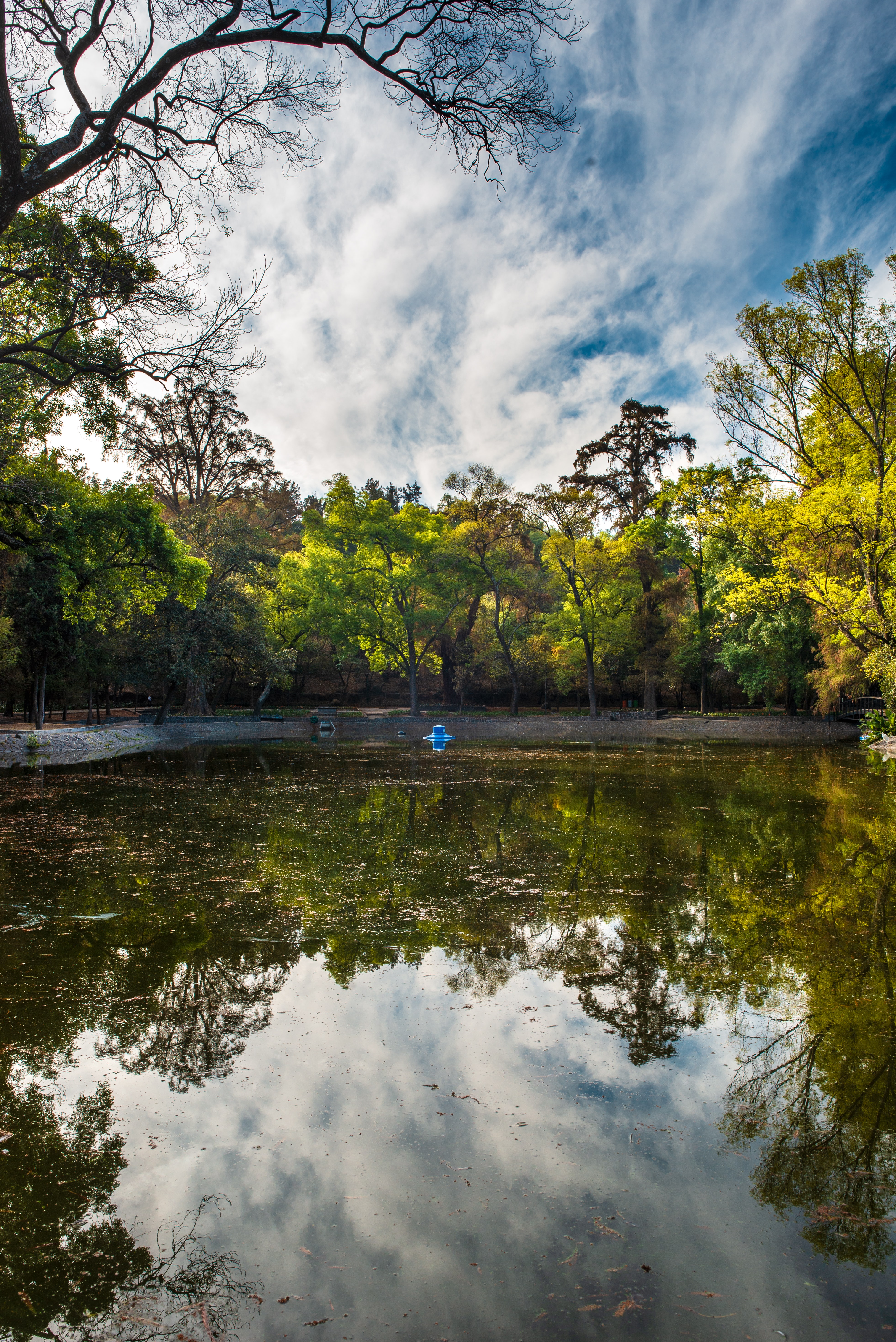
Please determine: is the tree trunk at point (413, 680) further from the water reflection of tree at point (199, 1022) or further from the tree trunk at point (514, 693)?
the water reflection of tree at point (199, 1022)

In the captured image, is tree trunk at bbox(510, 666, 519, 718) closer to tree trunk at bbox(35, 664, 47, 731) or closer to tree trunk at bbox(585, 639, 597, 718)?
tree trunk at bbox(585, 639, 597, 718)

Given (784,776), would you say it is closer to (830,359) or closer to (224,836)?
(224,836)

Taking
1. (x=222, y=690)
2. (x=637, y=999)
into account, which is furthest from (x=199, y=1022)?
(x=222, y=690)

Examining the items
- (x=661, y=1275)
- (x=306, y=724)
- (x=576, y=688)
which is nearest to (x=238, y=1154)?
(x=661, y=1275)

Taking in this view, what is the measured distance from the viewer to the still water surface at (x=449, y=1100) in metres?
1.75

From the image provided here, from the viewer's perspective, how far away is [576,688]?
44.8 metres

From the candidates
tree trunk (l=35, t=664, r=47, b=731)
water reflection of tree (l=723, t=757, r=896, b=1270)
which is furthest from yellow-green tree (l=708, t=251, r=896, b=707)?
tree trunk (l=35, t=664, r=47, b=731)

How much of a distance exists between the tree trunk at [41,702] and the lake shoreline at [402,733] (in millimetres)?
798

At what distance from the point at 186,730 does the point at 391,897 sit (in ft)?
80.7

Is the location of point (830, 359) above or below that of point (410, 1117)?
above

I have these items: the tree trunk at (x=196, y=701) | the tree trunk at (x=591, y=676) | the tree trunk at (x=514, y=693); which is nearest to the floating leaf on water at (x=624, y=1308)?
the tree trunk at (x=196, y=701)

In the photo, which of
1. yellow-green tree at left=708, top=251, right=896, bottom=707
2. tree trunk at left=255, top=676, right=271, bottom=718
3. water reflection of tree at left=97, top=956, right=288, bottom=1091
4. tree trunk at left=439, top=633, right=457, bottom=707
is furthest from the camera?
tree trunk at left=439, top=633, right=457, bottom=707

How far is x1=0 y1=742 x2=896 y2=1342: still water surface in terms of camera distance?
1.75 meters

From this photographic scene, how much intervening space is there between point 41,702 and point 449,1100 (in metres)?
22.4
